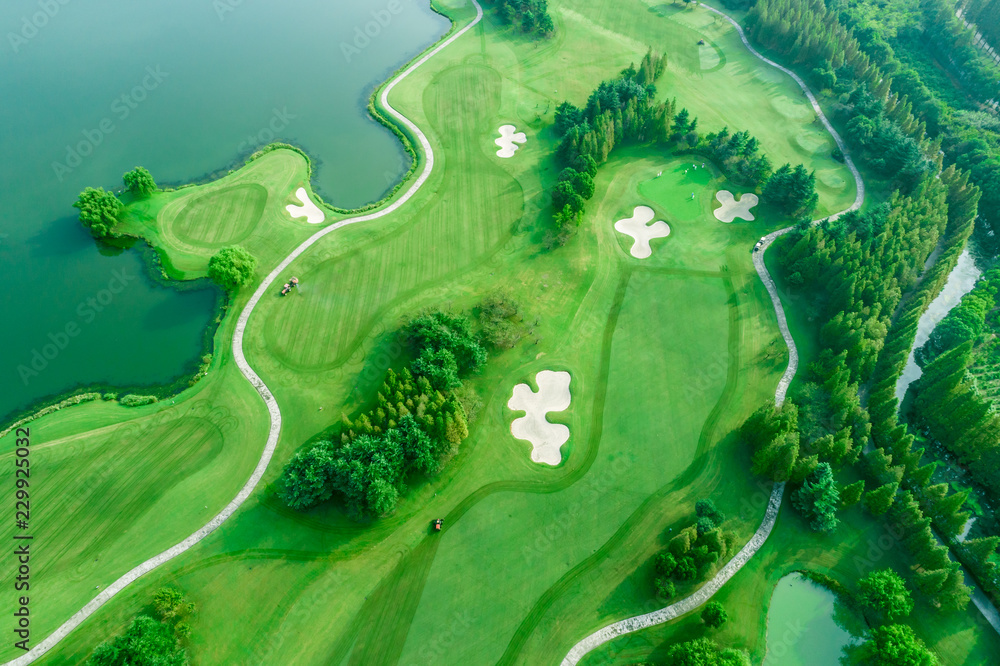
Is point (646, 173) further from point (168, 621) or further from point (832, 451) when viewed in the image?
point (168, 621)

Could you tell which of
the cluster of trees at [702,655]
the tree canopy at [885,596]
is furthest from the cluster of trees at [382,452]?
the tree canopy at [885,596]

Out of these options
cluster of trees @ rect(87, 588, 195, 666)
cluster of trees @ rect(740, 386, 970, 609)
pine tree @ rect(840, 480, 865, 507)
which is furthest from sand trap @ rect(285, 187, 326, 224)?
pine tree @ rect(840, 480, 865, 507)

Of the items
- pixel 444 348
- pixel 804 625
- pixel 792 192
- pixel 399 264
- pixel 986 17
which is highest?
pixel 986 17

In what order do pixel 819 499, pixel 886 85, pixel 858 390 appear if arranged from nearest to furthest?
pixel 819 499 → pixel 858 390 → pixel 886 85

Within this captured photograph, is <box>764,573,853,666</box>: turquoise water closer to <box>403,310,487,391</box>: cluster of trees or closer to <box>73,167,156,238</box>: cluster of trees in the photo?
<box>403,310,487,391</box>: cluster of trees

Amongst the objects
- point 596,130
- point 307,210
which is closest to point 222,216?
point 307,210

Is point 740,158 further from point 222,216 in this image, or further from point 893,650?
point 222,216

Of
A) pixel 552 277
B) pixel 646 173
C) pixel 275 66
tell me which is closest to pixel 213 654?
pixel 552 277
